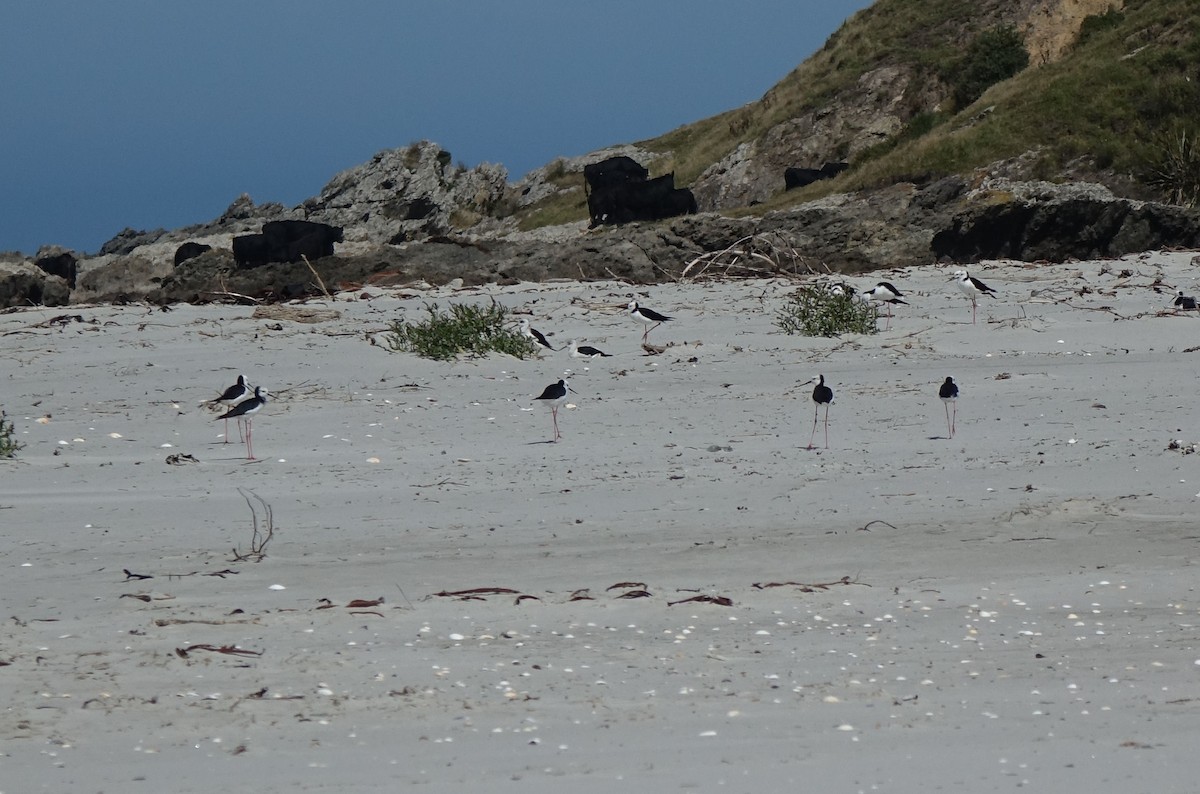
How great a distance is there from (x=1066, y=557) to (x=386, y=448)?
474cm

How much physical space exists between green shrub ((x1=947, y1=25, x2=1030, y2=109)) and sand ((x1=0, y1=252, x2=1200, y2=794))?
32.8 m

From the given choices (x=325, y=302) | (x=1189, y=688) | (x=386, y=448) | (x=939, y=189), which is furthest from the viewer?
(x=939, y=189)

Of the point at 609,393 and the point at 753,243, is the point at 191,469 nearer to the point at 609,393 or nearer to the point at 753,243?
the point at 609,393

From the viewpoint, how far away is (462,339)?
1323cm

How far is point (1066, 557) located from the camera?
6.71 meters

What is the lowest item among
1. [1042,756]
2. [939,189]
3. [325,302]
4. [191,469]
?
[1042,756]

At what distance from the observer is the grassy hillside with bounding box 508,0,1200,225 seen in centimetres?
3150

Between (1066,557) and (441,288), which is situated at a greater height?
(441,288)

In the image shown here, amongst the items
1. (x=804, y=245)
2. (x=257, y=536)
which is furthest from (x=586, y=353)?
(x=804, y=245)

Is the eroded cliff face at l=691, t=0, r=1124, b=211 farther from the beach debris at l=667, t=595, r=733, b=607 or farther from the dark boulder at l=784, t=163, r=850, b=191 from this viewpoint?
the beach debris at l=667, t=595, r=733, b=607

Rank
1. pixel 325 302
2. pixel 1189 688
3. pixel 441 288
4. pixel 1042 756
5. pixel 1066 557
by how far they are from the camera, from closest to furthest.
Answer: pixel 1042 756 < pixel 1189 688 < pixel 1066 557 < pixel 325 302 < pixel 441 288

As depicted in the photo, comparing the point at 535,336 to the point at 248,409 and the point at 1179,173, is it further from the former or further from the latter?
the point at 1179,173

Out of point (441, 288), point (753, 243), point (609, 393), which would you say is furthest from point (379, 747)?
point (753, 243)

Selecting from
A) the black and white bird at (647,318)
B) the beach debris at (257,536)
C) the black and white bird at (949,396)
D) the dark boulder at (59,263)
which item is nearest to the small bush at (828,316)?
the black and white bird at (647,318)
